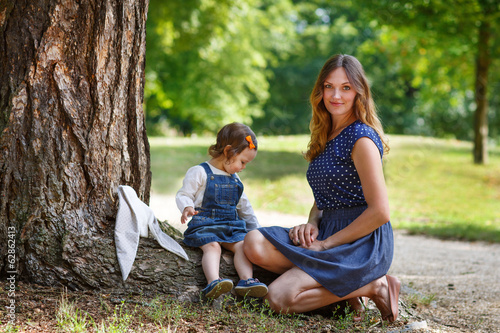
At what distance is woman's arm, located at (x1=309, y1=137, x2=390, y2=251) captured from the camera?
3.03 meters

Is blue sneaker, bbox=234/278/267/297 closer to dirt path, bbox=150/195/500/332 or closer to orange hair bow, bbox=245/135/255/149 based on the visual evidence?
orange hair bow, bbox=245/135/255/149

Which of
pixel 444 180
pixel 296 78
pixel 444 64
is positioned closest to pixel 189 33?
pixel 444 64

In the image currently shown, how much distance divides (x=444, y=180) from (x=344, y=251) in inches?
401

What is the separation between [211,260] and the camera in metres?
3.21

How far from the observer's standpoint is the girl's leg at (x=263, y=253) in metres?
3.24

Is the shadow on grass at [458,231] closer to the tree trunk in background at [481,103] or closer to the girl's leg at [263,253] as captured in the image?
the girl's leg at [263,253]

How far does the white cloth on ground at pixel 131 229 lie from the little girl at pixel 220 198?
17 centimetres

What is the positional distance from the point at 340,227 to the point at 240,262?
0.69 meters

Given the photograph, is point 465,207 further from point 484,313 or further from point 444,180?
point 484,313

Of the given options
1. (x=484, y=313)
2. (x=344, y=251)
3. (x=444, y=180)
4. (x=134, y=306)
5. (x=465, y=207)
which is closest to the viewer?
(x=134, y=306)

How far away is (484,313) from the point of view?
3.92 metres

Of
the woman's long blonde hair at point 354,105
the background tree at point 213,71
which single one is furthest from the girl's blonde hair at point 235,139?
the background tree at point 213,71

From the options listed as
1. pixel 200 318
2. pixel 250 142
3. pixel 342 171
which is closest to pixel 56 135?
pixel 250 142

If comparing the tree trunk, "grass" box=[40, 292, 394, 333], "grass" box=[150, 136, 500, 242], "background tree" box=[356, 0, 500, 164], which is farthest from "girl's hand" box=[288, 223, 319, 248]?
the tree trunk
